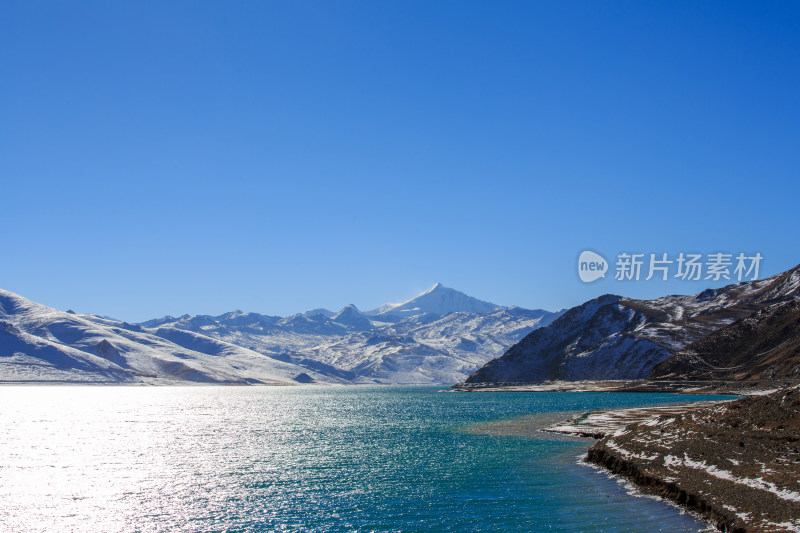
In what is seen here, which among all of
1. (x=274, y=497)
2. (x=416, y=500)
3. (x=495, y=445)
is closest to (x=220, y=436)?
(x=495, y=445)

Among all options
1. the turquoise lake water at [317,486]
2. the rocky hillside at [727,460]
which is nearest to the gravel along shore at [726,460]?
the rocky hillside at [727,460]

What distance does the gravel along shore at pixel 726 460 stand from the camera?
1444 inches

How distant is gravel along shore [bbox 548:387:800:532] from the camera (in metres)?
36.7

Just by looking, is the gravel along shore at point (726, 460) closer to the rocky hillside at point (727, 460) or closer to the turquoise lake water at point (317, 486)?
the rocky hillside at point (727, 460)

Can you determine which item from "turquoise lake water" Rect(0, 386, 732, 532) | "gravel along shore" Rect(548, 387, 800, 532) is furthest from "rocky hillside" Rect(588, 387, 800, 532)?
"turquoise lake water" Rect(0, 386, 732, 532)

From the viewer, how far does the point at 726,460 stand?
49188mm

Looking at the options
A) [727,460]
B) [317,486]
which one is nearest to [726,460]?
[727,460]

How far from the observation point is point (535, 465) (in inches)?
2411

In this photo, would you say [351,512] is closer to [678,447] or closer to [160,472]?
[160,472]

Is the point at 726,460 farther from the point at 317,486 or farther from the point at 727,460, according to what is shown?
the point at 317,486

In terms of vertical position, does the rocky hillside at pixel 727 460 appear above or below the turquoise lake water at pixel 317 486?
above

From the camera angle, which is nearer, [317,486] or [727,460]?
[727,460]

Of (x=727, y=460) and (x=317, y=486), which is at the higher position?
(x=727, y=460)

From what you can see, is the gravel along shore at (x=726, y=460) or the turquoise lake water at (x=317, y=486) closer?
the gravel along shore at (x=726, y=460)
